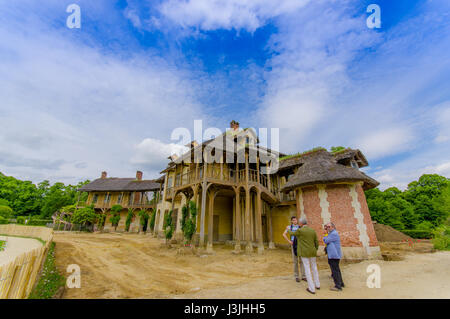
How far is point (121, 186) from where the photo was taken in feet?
95.3

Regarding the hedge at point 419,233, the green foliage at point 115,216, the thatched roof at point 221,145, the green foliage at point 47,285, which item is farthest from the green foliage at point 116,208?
the hedge at point 419,233

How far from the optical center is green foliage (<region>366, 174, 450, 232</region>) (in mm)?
21688

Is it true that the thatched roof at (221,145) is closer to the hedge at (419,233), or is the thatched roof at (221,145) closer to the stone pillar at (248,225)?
the stone pillar at (248,225)

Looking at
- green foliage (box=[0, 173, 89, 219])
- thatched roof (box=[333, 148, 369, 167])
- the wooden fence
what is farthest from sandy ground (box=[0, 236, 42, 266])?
green foliage (box=[0, 173, 89, 219])

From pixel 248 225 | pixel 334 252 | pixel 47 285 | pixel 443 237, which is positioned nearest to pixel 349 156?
pixel 443 237

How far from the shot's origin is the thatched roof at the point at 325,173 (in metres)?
10.1

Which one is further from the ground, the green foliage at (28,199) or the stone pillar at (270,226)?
the green foliage at (28,199)

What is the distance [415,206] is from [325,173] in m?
24.3

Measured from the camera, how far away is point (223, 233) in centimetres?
1612

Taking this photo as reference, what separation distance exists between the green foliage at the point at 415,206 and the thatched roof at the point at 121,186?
29.1 m

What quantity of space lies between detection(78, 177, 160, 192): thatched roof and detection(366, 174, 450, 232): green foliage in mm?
29148
